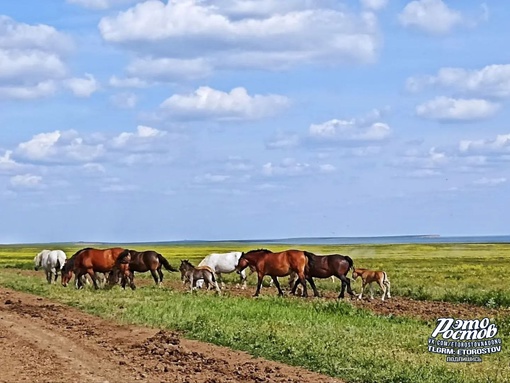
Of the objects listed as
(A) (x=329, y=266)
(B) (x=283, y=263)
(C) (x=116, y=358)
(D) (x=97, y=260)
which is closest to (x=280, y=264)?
(B) (x=283, y=263)

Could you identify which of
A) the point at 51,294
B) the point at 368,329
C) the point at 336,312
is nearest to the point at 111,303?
the point at 51,294

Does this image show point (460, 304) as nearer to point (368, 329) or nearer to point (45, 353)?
point (368, 329)

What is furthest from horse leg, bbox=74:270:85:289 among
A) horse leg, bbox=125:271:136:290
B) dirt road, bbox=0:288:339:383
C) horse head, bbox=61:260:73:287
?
dirt road, bbox=0:288:339:383

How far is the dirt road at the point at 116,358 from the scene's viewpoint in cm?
1154

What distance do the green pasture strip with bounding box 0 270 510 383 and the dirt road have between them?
56 centimetres

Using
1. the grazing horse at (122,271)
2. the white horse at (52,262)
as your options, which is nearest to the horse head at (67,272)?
the grazing horse at (122,271)

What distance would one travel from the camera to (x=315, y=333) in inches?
593

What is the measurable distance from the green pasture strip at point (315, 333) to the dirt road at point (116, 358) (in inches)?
22.1

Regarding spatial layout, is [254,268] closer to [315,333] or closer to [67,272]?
[67,272]

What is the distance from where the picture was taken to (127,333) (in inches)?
629

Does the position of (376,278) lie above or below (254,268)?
below

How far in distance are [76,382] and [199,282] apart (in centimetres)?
1829

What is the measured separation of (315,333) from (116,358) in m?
4.05

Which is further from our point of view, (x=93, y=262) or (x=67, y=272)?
(x=67, y=272)
